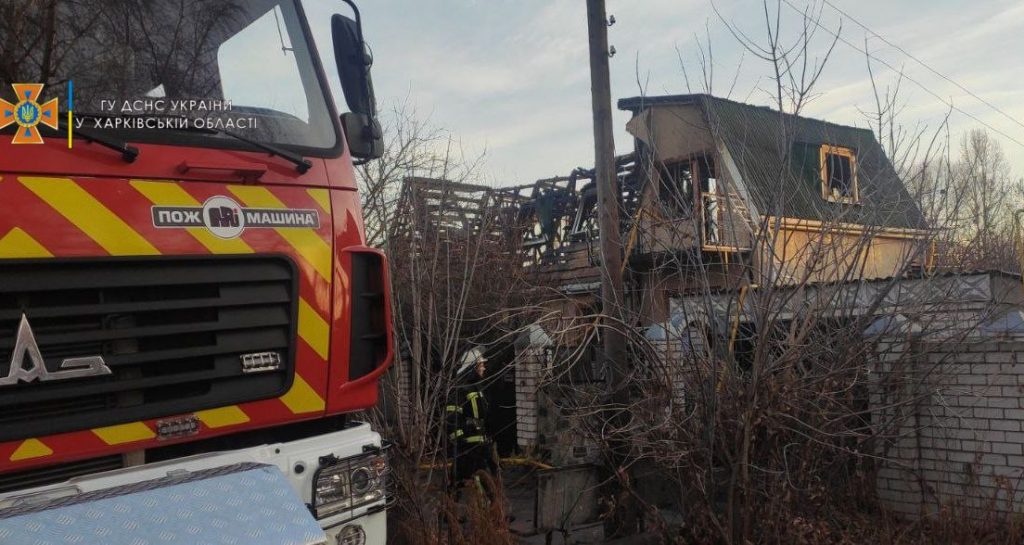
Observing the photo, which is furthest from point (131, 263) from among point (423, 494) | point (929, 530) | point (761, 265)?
point (929, 530)

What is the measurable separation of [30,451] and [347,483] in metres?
1.04

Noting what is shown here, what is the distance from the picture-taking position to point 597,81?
673 centimetres

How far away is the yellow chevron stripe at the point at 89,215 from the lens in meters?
2.48

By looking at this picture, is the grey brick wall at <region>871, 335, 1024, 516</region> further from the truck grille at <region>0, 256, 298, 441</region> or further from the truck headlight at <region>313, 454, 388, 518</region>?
the truck grille at <region>0, 256, 298, 441</region>

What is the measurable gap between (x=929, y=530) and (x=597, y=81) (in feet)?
14.3

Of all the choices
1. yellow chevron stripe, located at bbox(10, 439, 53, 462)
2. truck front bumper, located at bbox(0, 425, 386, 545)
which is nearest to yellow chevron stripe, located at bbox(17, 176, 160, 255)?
yellow chevron stripe, located at bbox(10, 439, 53, 462)

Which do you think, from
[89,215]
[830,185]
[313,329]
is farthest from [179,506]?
[830,185]

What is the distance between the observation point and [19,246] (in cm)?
238

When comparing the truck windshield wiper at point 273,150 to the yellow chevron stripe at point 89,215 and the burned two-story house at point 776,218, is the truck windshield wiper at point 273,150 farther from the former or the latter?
the burned two-story house at point 776,218

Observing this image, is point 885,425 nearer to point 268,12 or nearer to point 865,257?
point 865,257

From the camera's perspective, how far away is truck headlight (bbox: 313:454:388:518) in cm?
272

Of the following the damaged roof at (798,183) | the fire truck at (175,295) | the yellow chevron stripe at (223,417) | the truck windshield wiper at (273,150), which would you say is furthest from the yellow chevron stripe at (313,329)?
the damaged roof at (798,183)

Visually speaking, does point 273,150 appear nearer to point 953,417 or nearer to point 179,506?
point 179,506

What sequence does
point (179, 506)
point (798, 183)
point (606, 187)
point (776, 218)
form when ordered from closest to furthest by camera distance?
point (179, 506) < point (776, 218) < point (798, 183) < point (606, 187)
